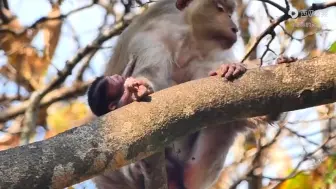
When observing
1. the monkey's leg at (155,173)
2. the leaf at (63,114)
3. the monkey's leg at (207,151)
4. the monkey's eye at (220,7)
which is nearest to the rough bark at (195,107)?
the monkey's leg at (155,173)

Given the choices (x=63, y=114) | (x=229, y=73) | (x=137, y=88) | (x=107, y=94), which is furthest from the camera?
(x=63, y=114)

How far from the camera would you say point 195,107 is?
287cm

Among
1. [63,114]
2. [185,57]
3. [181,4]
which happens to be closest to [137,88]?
[185,57]

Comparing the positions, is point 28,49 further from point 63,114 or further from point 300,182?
point 300,182

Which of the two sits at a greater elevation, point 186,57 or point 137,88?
point 137,88

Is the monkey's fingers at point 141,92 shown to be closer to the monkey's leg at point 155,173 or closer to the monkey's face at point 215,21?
the monkey's leg at point 155,173

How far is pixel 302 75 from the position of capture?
2.88m

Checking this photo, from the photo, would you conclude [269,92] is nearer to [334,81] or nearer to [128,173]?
[334,81]

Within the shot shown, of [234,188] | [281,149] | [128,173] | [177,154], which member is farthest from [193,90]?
[281,149]

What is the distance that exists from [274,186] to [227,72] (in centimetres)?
332

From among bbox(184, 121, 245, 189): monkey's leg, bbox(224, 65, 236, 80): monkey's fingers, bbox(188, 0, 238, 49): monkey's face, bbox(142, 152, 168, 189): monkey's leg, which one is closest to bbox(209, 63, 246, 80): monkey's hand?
bbox(224, 65, 236, 80): monkey's fingers

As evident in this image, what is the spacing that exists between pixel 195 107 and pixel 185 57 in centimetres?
200

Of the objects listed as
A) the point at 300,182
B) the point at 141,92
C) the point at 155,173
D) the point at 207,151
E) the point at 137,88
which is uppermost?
the point at 141,92

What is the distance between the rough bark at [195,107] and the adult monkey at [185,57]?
4.19ft
